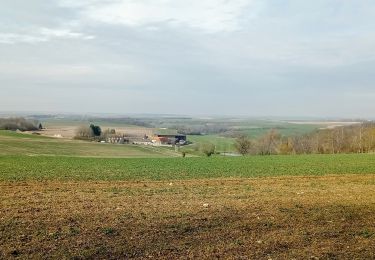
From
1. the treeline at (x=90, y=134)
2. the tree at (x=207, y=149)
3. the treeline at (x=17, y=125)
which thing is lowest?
the tree at (x=207, y=149)

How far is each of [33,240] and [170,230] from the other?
325cm

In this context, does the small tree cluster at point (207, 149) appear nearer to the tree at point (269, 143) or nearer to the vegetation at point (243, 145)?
the vegetation at point (243, 145)

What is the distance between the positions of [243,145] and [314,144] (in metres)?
15.0

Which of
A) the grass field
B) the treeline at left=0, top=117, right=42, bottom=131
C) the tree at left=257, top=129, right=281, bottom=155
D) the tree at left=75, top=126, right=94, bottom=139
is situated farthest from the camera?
the treeline at left=0, top=117, right=42, bottom=131

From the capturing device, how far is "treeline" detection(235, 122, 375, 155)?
8419 cm

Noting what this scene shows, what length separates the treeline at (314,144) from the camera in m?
84.2

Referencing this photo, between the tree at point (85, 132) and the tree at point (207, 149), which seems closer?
the tree at point (207, 149)

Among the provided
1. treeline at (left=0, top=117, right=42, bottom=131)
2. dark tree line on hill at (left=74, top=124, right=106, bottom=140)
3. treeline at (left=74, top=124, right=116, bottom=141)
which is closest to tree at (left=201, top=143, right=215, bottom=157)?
treeline at (left=74, top=124, right=116, bottom=141)

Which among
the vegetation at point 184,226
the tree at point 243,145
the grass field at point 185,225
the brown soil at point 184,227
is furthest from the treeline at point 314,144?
the brown soil at point 184,227

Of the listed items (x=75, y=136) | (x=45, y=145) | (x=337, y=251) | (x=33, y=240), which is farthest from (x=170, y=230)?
(x=75, y=136)

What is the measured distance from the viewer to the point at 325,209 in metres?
13.8

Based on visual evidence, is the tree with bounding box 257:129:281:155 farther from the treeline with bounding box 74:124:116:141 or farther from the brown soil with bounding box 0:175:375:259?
the brown soil with bounding box 0:175:375:259

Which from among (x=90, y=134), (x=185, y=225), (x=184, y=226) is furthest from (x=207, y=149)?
(x=184, y=226)

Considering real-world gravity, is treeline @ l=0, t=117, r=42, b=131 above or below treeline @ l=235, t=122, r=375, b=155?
above
